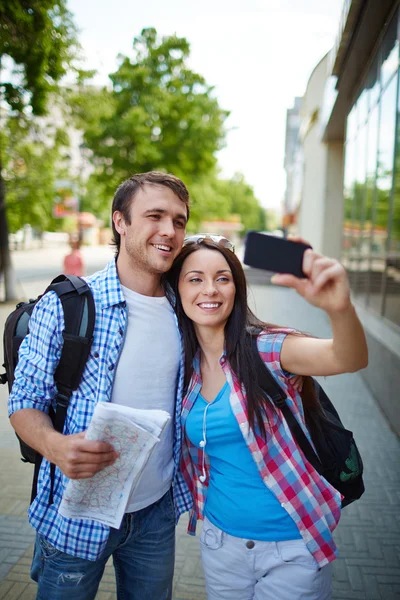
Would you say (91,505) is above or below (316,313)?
above

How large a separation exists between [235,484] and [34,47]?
10.2 m

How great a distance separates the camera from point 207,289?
2.15 meters

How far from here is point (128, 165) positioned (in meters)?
23.2

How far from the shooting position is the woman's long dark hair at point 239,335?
6.56ft

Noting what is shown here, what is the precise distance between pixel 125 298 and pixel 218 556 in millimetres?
1083

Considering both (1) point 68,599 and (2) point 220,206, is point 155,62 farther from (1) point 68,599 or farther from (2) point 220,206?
(2) point 220,206

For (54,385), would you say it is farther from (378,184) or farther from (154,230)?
(378,184)

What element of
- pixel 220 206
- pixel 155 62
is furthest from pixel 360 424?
pixel 220 206

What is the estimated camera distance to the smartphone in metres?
1.44

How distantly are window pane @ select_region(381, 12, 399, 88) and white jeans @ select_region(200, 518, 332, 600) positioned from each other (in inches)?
280

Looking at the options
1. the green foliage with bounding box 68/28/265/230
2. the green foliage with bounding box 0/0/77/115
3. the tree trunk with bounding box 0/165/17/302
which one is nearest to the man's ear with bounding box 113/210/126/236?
the green foliage with bounding box 0/0/77/115

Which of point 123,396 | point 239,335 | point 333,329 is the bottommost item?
point 123,396

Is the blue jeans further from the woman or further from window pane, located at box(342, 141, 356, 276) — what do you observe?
window pane, located at box(342, 141, 356, 276)

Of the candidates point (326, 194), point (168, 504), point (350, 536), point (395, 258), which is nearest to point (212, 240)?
point (168, 504)
